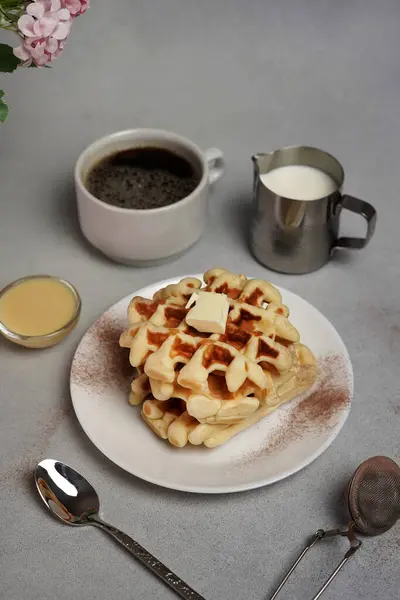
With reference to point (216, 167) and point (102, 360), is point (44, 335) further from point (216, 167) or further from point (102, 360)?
point (216, 167)

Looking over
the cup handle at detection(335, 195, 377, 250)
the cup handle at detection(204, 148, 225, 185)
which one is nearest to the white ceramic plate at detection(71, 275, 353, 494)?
the cup handle at detection(335, 195, 377, 250)

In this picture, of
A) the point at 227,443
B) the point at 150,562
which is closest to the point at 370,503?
the point at 227,443

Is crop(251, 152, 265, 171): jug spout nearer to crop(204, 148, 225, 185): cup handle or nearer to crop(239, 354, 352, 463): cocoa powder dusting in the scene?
crop(204, 148, 225, 185): cup handle

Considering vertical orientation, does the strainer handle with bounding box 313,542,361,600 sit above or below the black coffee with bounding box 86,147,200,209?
below

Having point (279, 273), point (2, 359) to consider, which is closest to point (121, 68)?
point (279, 273)

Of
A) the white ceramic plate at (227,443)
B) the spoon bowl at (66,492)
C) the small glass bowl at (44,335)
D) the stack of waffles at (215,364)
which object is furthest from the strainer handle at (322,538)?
the small glass bowl at (44,335)
